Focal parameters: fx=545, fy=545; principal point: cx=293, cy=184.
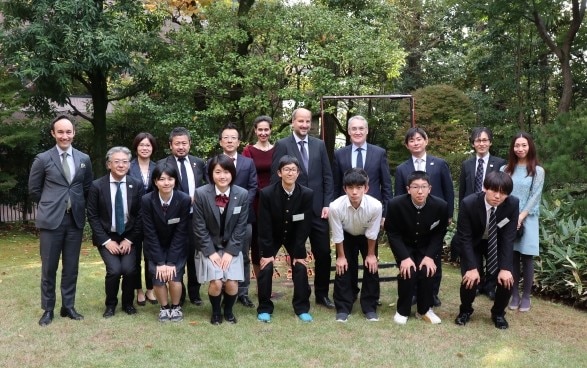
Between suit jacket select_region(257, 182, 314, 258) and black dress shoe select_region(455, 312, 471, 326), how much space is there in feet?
4.58

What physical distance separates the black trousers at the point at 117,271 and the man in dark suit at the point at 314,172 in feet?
4.68

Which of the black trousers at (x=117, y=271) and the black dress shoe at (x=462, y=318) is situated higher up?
the black trousers at (x=117, y=271)

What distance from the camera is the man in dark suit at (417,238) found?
4.50 meters

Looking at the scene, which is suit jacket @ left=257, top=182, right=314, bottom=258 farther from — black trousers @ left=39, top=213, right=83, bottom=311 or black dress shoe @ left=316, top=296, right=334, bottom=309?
black trousers @ left=39, top=213, right=83, bottom=311

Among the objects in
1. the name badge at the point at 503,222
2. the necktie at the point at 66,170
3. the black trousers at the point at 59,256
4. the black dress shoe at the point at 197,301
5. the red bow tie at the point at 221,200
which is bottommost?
the black dress shoe at the point at 197,301

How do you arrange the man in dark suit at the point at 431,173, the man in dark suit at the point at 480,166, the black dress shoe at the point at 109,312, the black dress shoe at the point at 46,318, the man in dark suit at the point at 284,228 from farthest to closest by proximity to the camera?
the man in dark suit at the point at 480,166
the man in dark suit at the point at 431,173
the black dress shoe at the point at 109,312
the man in dark suit at the point at 284,228
the black dress shoe at the point at 46,318

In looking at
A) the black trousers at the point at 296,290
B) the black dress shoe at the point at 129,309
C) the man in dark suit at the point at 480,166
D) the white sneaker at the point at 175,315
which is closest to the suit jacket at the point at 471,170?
the man in dark suit at the point at 480,166

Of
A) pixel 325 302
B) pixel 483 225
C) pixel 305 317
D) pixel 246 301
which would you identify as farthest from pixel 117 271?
pixel 483 225

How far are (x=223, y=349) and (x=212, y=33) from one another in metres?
8.19

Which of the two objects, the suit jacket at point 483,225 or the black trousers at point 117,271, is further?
the black trousers at point 117,271

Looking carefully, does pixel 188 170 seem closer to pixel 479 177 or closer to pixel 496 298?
pixel 479 177

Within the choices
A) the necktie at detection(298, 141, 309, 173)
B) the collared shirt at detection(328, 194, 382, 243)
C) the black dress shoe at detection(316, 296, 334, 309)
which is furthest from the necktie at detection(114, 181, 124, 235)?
the black dress shoe at detection(316, 296, 334, 309)

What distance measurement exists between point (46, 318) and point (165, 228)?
123cm

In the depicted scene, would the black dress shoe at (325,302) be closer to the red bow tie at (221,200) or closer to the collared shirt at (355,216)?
the collared shirt at (355,216)
